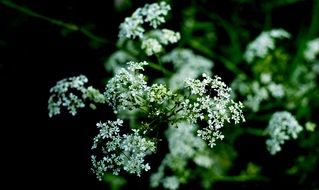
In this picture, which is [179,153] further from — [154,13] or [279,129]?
A: [154,13]

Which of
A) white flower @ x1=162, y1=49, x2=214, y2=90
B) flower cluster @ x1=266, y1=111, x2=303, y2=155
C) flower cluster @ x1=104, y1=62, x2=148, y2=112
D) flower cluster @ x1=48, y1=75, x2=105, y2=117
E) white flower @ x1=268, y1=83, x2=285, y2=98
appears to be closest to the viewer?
flower cluster @ x1=104, y1=62, x2=148, y2=112

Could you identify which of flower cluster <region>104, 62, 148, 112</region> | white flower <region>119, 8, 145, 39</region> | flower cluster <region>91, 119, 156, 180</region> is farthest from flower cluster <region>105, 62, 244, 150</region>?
white flower <region>119, 8, 145, 39</region>

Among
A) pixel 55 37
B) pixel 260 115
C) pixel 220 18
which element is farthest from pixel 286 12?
pixel 55 37

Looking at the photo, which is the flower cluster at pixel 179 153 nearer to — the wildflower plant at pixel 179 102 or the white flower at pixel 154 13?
the wildflower plant at pixel 179 102

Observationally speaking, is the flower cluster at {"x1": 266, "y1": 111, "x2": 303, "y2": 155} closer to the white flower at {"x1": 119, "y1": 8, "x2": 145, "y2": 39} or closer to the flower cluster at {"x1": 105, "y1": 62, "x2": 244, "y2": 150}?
the flower cluster at {"x1": 105, "y1": 62, "x2": 244, "y2": 150}

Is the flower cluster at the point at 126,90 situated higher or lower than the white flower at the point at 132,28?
lower

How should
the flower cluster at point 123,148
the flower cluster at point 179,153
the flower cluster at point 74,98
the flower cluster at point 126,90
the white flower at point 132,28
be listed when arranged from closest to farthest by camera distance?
the flower cluster at point 123,148
the flower cluster at point 126,90
the flower cluster at point 74,98
the white flower at point 132,28
the flower cluster at point 179,153

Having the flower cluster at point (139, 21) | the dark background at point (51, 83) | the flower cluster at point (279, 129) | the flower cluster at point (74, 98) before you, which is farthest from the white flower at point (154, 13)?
the flower cluster at point (279, 129)

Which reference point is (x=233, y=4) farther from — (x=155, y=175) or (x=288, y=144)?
(x=155, y=175)

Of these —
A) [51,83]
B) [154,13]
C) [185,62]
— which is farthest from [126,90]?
[51,83]
